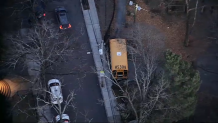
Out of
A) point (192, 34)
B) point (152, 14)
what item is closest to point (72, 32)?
point (152, 14)

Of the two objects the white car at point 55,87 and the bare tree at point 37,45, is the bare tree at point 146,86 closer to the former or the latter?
the white car at point 55,87

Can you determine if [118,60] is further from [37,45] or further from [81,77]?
[37,45]

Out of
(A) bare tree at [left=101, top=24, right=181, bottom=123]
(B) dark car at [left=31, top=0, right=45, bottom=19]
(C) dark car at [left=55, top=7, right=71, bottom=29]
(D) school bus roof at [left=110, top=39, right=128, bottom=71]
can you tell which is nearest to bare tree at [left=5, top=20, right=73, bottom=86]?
(C) dark car at [left=55, top=7, right=71, bottom=29]

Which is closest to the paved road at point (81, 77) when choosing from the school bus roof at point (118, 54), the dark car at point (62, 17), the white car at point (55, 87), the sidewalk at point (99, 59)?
the sidewalk at point (99, 59)

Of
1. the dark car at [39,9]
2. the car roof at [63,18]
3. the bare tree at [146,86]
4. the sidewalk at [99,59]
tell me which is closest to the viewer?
the bare tree at [146,86]

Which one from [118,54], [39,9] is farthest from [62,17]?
[118,54]

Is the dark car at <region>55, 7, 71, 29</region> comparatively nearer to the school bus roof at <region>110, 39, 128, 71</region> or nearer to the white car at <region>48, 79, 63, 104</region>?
the school bus roof at <region>110, 39, 128, 71</region>

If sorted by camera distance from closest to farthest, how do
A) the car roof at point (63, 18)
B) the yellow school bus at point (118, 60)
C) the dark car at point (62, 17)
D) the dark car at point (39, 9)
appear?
the yellow school bus at point (118, 60) → the dark car at point (62, 17) → the car roof at point (63, 18) → the dark car at point (39, 9)
